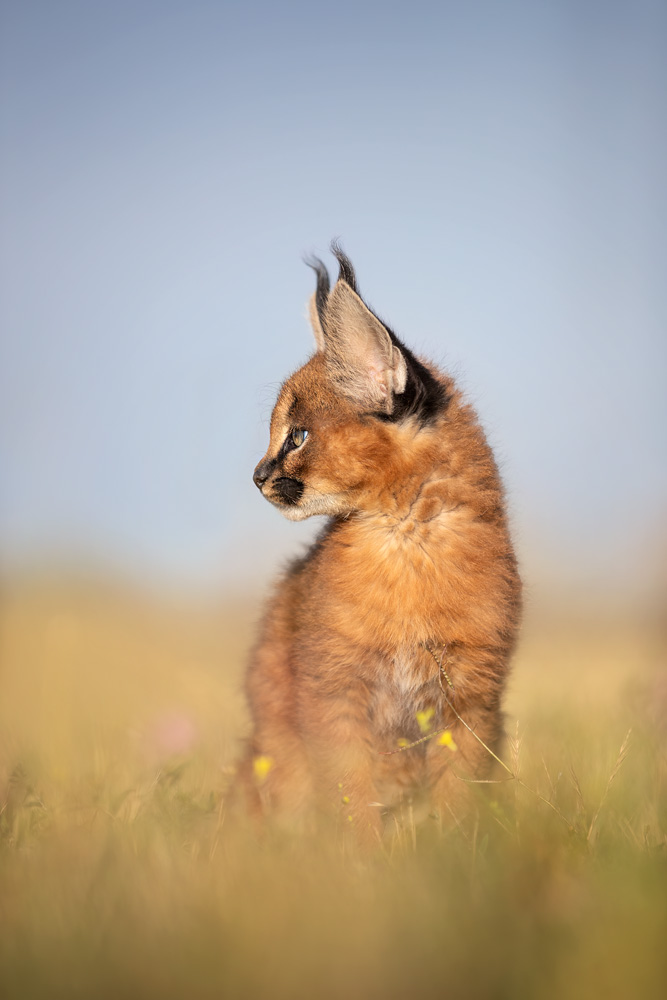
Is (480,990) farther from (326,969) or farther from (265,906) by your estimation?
(265,906)

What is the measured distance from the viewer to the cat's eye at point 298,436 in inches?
146

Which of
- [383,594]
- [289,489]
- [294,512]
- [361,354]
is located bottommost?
[383,594]

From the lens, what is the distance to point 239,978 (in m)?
1.66

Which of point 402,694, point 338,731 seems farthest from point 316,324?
point 338,731

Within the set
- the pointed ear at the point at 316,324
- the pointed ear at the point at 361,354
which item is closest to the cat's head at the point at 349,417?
the pointed ear at the point at 361,354

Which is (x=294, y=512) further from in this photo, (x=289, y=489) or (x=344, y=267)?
(x=344, y=267)

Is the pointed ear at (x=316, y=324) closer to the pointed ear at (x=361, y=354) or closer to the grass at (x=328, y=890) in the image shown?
the pointed ear at (x=361, y=354)

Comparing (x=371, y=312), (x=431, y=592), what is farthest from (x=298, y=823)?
(x=371, y=312)

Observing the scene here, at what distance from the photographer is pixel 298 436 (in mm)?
3740

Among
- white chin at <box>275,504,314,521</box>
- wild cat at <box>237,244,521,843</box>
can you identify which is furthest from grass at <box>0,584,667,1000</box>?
white chin at <box>275,504,314,521</box>

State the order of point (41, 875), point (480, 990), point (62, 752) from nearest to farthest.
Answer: point (480, 990) < point (41, 875) < point (62, 752)

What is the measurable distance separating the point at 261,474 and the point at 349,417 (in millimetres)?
501

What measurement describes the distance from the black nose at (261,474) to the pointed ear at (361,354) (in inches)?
20.1

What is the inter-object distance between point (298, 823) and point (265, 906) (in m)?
1.36
